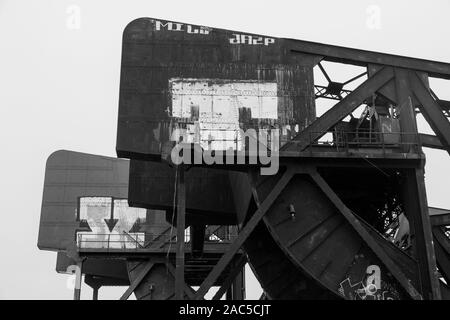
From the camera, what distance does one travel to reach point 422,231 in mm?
22406

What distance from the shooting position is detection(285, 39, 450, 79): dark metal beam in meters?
25.2

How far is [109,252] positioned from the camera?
36.9 metres

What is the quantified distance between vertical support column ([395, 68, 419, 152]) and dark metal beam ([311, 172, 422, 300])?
11.6 ft

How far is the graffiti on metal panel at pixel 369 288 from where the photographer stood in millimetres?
22641

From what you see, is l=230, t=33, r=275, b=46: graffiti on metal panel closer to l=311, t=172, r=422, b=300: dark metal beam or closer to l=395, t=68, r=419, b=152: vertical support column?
l=395, t=68, r=419, b=152: vertical support column

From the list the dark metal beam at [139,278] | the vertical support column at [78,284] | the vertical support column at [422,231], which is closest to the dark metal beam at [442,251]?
the vertical support column at [422,231]

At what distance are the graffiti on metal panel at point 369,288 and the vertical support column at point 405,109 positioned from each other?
496cm

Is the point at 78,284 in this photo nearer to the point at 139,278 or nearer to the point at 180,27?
the point at 139,278

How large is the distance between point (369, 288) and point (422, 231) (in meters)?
2.86

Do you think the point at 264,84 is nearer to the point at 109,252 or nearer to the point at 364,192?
the point at 364,192

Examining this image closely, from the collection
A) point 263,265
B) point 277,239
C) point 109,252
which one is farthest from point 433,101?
point 109,252

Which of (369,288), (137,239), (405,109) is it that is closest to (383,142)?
(405,109)
